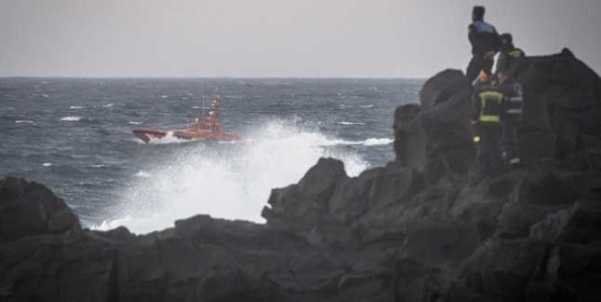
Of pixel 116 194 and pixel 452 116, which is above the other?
pixel 452 116

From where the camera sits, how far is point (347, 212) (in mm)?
16312

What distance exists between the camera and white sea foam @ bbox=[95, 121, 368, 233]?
31875 mm

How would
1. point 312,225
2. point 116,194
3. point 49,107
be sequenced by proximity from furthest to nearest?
point 49,107
point 116,194
point 312,225

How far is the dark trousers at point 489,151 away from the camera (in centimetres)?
1562

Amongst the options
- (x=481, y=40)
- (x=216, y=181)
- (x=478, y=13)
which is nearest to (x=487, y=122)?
(x=481, y=40)

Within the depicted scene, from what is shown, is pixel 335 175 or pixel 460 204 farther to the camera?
pixel 335 175

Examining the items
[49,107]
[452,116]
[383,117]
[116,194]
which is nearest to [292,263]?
[452,116]

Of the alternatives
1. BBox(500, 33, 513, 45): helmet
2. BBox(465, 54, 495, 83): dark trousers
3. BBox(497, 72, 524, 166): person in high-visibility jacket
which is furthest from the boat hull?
BBox(497, 72, 524, 166): person in high-visibility jacket

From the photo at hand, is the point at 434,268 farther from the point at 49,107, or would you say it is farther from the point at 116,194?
the point at 49,107

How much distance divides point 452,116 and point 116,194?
95.8ft

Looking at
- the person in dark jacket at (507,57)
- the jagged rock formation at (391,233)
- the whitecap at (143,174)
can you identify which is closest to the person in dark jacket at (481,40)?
the person in dark jacket at (507,57)

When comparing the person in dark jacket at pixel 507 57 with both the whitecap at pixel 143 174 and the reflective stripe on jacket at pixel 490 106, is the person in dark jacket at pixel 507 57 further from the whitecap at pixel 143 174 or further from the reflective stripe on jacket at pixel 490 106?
the whitecap at pixel 143 174

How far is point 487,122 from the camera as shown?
15922mm

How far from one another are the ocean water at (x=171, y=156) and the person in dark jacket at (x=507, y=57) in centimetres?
1231
